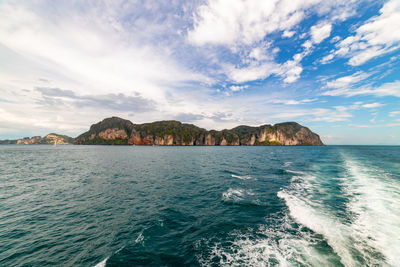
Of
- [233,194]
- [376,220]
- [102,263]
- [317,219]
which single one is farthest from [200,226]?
[376,220]

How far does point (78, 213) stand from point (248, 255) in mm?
14954

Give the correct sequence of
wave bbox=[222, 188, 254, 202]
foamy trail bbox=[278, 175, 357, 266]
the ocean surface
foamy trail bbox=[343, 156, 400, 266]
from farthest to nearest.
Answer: wave bbox=[222, 188, 254, 202] < foamy trail bbox=[278, 175, 357, 266] < foamy trail bbox=[343, 156, 400, 266] < the ocean surface

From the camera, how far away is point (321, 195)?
19.2 metres

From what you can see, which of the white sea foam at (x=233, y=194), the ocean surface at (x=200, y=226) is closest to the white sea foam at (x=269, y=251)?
the ocean surface at (x=200, y=226)

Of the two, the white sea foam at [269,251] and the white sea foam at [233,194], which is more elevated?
the white sea foam at [233,194]

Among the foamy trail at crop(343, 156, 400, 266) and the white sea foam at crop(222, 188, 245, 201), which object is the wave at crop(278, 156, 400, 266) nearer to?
the foamy trail at crop(343, 156, 400, 266)

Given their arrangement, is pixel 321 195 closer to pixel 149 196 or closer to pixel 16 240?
pixel 149 196

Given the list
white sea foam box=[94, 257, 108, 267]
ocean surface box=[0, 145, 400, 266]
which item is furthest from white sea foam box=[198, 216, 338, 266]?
white sea foam box=[94, 257, 108, 267]

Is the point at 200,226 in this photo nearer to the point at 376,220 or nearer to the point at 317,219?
the point at 317,219

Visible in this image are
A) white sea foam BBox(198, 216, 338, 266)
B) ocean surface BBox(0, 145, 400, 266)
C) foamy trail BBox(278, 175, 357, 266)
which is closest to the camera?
white sea foam BBox(198, 216, 338, 266)

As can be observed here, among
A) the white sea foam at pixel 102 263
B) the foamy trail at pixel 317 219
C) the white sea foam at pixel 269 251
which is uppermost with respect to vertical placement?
the foamy trail at pixel 317 219

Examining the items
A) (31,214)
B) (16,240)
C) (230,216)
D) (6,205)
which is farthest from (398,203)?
(6,205)

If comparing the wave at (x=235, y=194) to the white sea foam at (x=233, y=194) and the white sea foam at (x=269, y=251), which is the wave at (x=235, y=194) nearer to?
the white sea foam at (x=233, y=194)

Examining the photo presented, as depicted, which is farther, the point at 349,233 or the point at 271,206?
the point at 271,206
